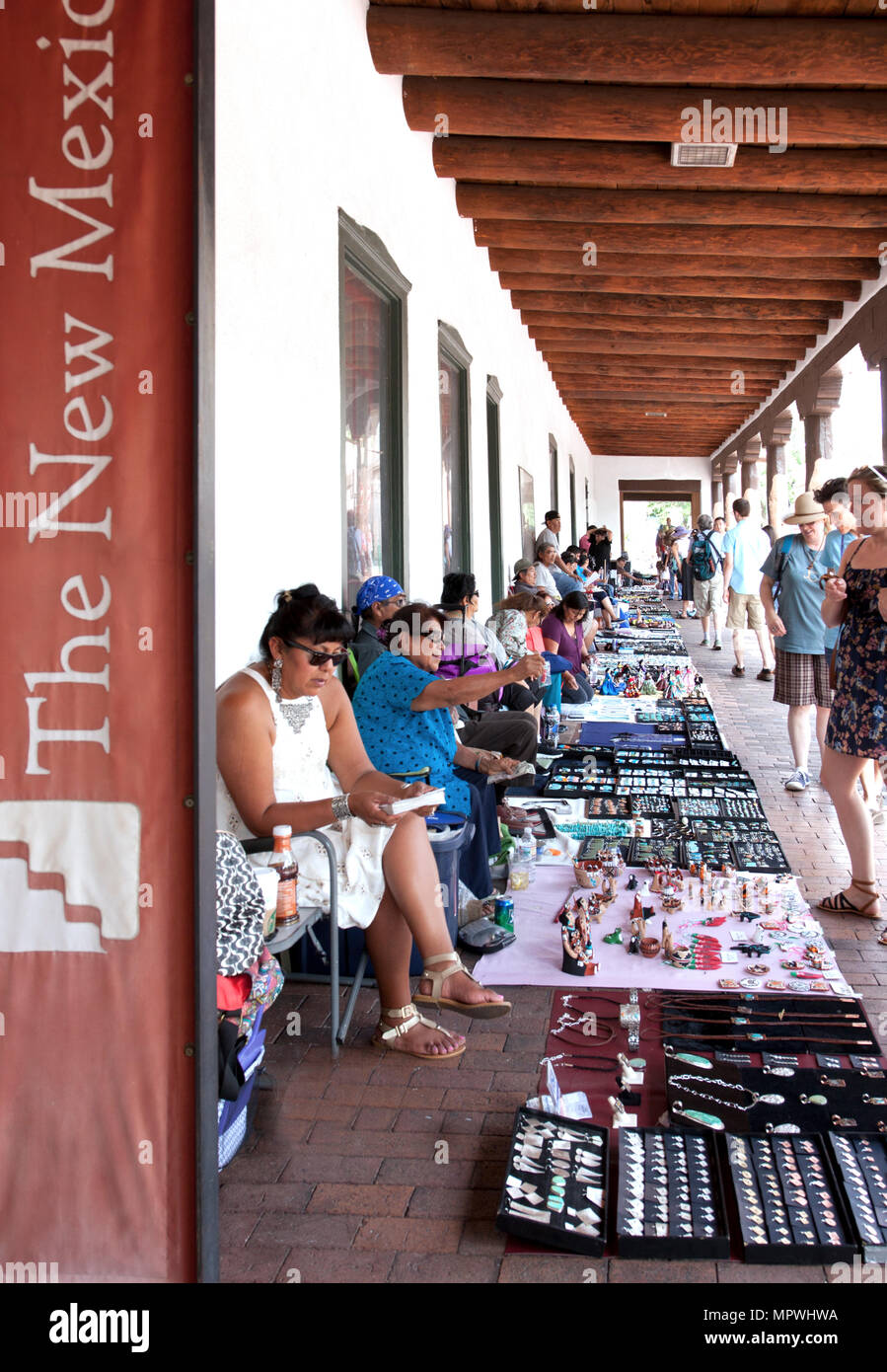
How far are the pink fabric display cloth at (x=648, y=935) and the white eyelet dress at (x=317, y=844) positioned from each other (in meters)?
0.66

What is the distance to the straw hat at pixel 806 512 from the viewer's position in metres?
6.01

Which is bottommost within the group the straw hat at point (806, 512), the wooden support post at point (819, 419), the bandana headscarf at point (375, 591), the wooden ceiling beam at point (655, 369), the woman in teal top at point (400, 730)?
the woman in teal top at point (400, 730)

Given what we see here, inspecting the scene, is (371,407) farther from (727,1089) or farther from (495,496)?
(495,496)

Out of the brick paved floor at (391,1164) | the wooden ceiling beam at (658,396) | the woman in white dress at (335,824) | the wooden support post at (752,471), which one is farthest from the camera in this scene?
the wooden support post at (752,471)

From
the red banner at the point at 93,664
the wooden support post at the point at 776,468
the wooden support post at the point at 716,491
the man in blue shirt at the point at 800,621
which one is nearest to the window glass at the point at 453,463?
the man in blue shirt at the point at 800,621

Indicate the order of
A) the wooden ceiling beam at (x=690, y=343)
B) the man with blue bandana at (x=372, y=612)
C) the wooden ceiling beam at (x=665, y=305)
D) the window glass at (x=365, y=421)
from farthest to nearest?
the wooden ceiling beam at (x=690, y=343)
the wooden ceiling beam at (x=665, y=305)
the window glass at (x=365, y=421)
the man with blue bandana at (x=372, y=612)

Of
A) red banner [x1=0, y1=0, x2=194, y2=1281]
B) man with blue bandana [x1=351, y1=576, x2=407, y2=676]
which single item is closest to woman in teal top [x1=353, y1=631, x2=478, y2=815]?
man with blue bandana [x1=351, y1=576, x2=407, y2=676]

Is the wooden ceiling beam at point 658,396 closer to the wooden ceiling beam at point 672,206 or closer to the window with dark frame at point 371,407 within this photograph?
the wooden ceiling beam at point 672,206

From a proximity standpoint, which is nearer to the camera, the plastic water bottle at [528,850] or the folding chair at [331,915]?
the folding chair at [331,915]

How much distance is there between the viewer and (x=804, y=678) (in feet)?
19.9

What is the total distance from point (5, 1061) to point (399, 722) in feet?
7.18

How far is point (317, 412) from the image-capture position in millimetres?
4379

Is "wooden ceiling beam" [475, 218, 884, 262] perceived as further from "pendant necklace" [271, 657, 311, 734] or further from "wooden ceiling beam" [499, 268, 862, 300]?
"pendant necklace" [271, 657, 311, 734]

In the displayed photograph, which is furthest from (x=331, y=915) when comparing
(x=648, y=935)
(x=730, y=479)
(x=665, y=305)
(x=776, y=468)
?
(x=730, y=479)
